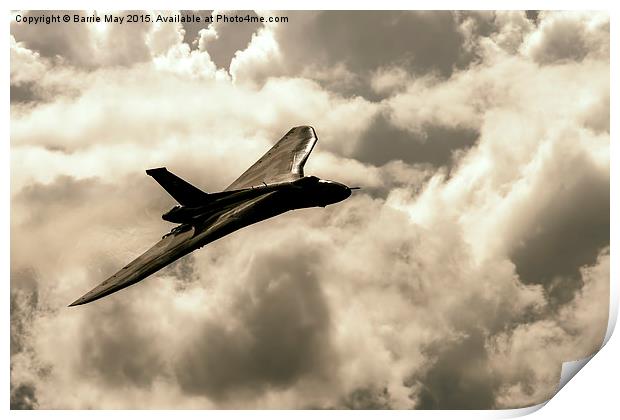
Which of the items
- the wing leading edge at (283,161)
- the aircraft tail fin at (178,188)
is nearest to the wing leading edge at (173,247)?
the aircraft tail fin at (178,188)

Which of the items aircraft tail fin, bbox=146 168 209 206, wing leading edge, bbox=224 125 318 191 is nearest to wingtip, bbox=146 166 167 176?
aircraft tail fin, bbox=146 168 209 206

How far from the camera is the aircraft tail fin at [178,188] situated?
1112 inches

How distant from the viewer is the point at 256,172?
1337 inches

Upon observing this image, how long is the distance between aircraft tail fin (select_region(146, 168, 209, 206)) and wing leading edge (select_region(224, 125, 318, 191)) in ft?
9.32

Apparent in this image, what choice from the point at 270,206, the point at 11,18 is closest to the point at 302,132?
the point at 270,206

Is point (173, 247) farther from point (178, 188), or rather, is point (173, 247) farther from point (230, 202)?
point (230, 202)

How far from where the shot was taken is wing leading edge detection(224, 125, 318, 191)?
107 feet

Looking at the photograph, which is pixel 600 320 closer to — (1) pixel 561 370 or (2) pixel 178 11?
(1) pixel 561 370

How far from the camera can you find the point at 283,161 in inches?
1335

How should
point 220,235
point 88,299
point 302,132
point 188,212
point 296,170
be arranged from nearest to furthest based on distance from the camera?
point 88,299 < point 220,235 < point 188,212 < point 296,170 < point 302,132

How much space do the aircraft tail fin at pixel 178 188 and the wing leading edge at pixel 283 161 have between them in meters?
2.84

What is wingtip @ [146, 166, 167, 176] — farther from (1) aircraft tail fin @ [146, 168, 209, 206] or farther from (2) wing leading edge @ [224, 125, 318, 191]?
(2) wing leading edge @ [224, 125, 318, 191]

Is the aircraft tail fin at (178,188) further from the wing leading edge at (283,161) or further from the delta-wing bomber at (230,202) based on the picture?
the wing leading edge at (283,161)
